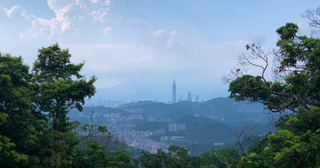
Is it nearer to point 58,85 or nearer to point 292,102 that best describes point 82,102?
point 58,85

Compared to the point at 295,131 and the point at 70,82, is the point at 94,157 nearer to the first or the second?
the point at 70,82

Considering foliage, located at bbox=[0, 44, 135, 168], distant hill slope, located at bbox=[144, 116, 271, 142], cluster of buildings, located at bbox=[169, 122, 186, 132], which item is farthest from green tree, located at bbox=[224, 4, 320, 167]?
cluster of buildings, located at bbox=[169, 122, 186, 132]

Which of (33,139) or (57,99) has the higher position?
(57,99)

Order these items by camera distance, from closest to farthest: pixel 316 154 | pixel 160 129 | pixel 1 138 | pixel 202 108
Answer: pixel 316 154 → pixel 1 138 → pixel 160 129 → pixel 202 108

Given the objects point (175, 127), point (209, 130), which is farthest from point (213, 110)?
point (209, 130)

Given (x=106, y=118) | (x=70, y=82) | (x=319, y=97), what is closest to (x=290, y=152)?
(x=319, y=97)

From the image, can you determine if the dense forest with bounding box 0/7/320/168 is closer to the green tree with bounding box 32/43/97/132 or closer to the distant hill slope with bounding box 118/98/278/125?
the green tree with bounding box 32/43/97/132
